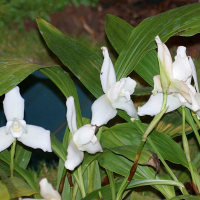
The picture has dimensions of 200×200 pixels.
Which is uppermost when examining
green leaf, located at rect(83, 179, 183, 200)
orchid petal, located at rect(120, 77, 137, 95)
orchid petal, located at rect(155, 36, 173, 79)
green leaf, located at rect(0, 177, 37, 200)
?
orchid petal, located at rect(155, 36, 173, 79)

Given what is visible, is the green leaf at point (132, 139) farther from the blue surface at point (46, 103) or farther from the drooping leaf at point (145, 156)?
the blue surface at point (46, 103)

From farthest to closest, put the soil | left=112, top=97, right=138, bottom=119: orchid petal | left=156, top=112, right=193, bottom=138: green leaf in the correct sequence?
the soil
left=156, top=112, right=193, bottom=138: green leaf
left=112, top=97, right=138, bottom=119: orchid petal

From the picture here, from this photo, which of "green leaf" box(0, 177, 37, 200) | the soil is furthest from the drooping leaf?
the soil

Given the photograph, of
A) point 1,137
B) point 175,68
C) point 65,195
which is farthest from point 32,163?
point 175,68

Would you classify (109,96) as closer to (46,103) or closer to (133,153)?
(133,153)

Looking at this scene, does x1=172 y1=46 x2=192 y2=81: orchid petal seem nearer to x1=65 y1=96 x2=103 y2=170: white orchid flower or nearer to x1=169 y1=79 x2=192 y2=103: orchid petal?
x1=169 y1=79 x2=192 y2=103: orchid petal

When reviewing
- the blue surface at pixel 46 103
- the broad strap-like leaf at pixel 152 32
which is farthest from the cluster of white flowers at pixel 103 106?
the blue surface at pixel 46 103
